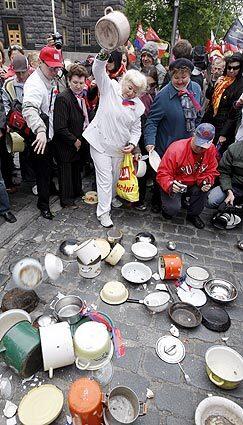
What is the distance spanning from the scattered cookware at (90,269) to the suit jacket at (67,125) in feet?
6.29

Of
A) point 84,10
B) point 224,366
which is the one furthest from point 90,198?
point 84,10

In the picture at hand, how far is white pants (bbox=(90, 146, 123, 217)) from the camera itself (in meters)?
4.15

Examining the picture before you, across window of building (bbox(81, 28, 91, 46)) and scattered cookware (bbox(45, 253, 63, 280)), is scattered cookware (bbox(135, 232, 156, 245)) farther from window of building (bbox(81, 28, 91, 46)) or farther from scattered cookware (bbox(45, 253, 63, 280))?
window of building (bbox(81, 28, 91, 46))

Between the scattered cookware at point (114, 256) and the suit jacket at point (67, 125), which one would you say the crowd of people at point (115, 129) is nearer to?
the suit jacket at point (67, 125)

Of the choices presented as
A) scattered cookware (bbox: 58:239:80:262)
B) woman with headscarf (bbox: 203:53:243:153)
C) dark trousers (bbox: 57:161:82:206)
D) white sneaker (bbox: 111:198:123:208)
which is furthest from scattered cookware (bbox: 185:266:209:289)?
Answer: woman with headscarf (bbox: 203:53:243:153)

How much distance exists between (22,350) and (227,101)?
4969 mm

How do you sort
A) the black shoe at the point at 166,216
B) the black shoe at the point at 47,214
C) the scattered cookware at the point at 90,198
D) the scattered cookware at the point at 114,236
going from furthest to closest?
the scattered cookware at the point at 90,198
the black shoe at the point at 166,216
the black shoe at the point at 47,214
the scattered cookware at the point at 114,236

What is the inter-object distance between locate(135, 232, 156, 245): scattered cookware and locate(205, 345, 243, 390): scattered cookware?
178 cm

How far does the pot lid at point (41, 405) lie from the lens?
1.94 meters

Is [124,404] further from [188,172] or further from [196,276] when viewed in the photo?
[188,172]

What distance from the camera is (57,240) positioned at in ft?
13.0

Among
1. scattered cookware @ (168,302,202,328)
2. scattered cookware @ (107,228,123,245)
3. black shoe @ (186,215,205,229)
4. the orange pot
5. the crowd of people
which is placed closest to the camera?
the orange pot

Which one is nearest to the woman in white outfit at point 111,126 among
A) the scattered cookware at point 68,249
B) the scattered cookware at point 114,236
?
the scattered cookware at point 114,236

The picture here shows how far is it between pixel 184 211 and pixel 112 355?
3.06m
